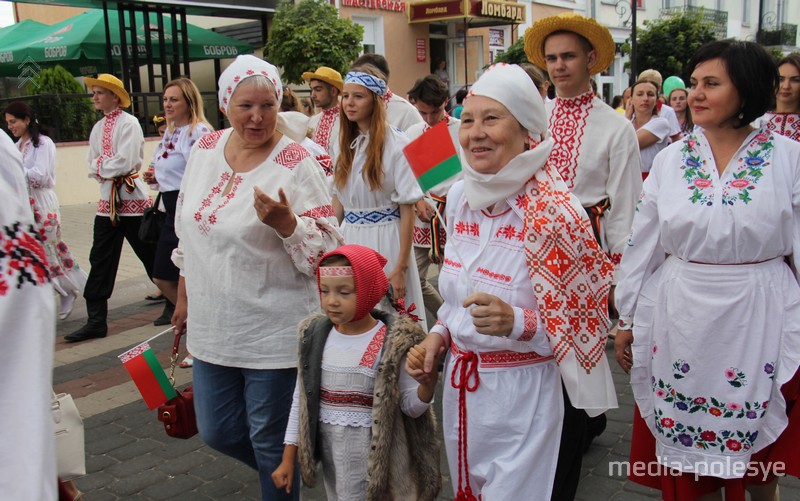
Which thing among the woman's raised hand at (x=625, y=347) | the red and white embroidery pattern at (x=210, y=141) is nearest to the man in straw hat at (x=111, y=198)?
the red and white embroidery pattern at (x=210, y=141)

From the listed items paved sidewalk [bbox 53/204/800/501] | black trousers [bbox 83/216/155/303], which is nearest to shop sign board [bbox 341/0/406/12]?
black trousers [bbox 83/216/155/303]

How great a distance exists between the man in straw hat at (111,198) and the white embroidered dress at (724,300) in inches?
219

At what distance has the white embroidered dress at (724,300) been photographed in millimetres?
2906

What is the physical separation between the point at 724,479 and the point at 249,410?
197 centimetres

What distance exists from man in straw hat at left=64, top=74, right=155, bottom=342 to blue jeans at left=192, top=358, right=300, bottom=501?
4.37 metres

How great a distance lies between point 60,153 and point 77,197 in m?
0.96

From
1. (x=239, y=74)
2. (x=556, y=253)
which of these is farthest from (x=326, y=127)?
(x=556, y=253)

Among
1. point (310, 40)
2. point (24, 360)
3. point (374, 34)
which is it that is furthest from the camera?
point (374, 34)

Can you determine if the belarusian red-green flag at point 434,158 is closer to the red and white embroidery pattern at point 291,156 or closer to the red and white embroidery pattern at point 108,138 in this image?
the red and white embroidery pattern at point 291,156

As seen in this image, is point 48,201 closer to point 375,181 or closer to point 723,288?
point 375,181

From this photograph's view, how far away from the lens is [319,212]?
3.31m

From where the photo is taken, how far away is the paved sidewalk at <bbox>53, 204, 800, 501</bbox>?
3.98 metres

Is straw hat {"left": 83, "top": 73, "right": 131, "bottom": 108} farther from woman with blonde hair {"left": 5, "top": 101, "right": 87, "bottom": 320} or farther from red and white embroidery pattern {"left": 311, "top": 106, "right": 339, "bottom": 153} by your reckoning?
red and white embroidery pattern {"left": 311, "top": 106, "right": 339, "bottom": 153}

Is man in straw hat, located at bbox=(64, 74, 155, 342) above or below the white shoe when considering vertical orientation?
above
